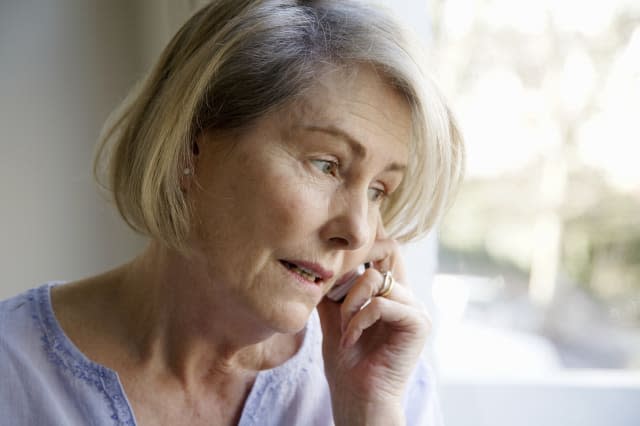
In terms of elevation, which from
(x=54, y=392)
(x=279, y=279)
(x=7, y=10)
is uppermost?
(x=7, y=10)

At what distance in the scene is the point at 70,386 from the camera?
1262 millimetres

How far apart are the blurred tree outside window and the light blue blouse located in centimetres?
63

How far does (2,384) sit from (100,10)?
113 centimetres

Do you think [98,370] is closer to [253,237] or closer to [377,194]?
[253,237]

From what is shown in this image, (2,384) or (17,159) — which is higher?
(17,159)

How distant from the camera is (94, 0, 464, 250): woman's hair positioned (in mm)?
1210

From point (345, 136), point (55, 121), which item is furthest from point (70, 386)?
point (55, 121)

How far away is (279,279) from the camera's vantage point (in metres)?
1.22

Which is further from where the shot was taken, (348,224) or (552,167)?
(552,167)

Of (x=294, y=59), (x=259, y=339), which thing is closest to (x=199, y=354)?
(x=259, y=339)

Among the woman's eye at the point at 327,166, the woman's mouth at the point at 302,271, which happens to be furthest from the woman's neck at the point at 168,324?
the woman's eye at the point at 327,166

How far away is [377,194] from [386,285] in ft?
0.63

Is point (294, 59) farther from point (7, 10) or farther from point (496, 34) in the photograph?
point (7, 10)

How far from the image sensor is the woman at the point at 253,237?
3.92 ft
